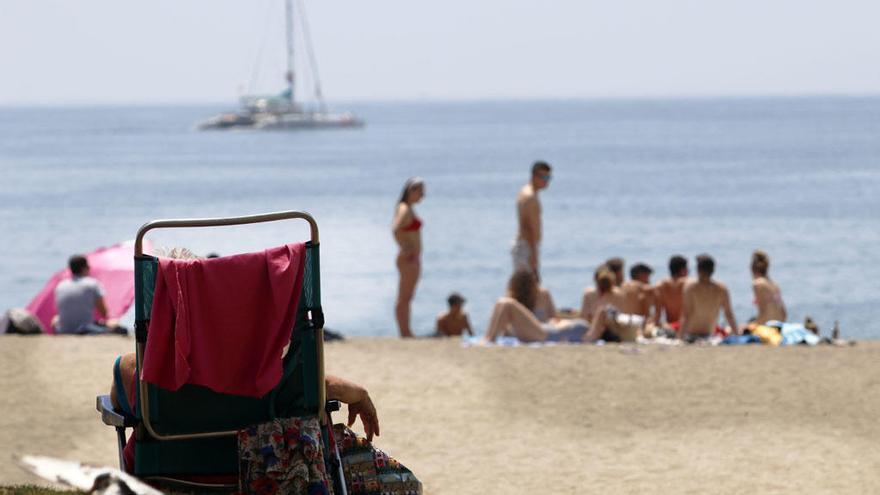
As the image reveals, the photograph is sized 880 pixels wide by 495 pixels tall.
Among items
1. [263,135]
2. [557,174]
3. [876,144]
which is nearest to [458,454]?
[557,174]

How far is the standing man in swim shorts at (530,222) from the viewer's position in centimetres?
1075

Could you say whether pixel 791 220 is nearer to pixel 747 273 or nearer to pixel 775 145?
pixel 747 273

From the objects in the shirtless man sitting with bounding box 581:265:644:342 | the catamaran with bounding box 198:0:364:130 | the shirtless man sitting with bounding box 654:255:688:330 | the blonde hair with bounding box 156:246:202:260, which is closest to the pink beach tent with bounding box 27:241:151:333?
the shirtless man sitting with bounding box 581:265:644:342

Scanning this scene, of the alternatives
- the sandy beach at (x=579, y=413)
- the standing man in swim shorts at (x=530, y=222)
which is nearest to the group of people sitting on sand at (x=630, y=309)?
the standing man in swim shorts at (x=530, y=222)

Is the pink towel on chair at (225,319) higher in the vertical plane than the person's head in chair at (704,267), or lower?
higher

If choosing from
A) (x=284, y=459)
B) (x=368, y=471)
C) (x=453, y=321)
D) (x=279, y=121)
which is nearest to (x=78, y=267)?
(x=453, y=321)

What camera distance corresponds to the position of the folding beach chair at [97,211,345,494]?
379cm

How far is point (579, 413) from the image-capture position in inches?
293

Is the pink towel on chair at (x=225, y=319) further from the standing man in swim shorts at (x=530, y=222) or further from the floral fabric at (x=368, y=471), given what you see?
the standing man in swim shorts at (x=530, y=222)

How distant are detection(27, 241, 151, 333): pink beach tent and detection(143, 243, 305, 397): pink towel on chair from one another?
789 centimetres

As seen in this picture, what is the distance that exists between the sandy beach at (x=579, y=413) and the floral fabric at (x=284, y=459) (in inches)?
85.3

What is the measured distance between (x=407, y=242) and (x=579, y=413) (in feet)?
12.4

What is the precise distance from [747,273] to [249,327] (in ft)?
84.3

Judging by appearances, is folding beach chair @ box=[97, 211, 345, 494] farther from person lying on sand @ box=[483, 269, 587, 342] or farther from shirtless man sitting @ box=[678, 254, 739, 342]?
shirtless man sitting @ box=[678, 254, 739, 342]
